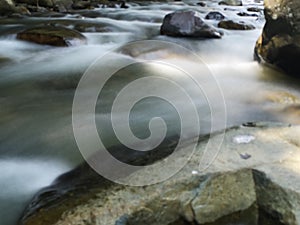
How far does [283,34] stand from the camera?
15.5ft

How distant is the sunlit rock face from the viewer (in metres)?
4.46

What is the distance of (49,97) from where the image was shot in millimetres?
3869

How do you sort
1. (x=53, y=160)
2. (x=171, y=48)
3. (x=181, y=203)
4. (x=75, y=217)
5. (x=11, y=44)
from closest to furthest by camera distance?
1. (x=75, y=217)
2. (x=181, y=203)
3. (x=53, y=160)
4. (x=171, y=48)
5. (x=11, y=44)

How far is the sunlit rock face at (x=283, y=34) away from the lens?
4461 mm

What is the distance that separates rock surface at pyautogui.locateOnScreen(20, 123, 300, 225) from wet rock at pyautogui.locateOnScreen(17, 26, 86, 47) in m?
4.44

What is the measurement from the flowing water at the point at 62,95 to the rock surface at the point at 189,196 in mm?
371

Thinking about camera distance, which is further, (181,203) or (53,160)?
(53,160)

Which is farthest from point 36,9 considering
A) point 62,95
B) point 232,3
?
point 62,95

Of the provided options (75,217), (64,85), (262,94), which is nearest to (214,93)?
(262,94)

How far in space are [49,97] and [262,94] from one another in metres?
2.66

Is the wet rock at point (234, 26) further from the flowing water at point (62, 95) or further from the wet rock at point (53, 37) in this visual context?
the wet rock at point (53, 37)

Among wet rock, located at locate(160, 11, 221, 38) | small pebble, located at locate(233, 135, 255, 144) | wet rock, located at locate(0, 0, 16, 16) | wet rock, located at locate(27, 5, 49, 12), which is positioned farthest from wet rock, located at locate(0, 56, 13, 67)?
wet rock, located at locate(27, 5, 49, 12)

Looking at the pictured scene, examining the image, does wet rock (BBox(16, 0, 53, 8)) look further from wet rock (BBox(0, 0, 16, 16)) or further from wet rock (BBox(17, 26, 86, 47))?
wet rock (BBox(17, 26, 86, 47))

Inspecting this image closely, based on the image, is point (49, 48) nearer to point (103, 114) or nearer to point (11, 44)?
point (11, 44)
